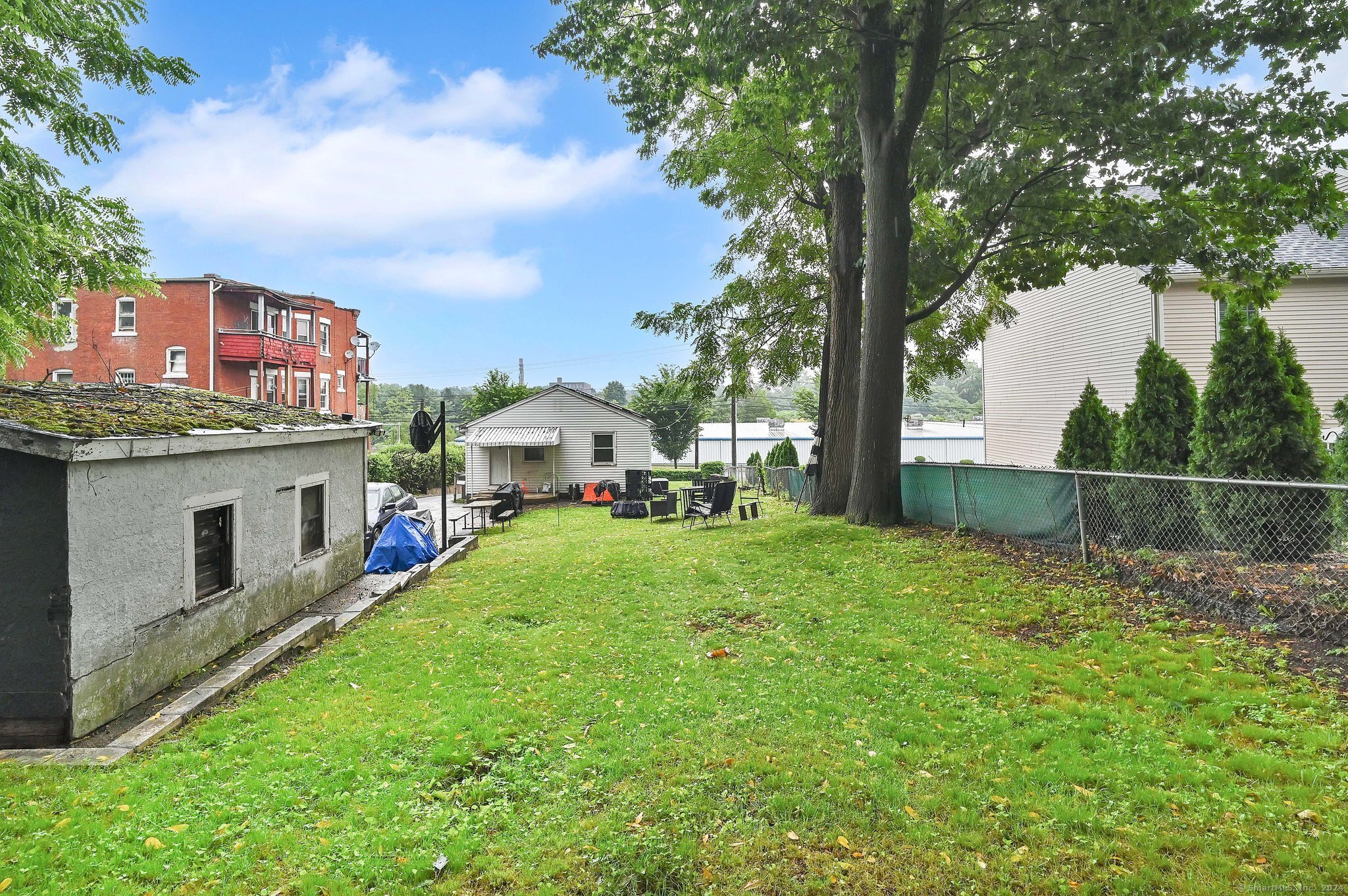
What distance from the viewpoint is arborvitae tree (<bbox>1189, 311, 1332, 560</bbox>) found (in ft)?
21.2

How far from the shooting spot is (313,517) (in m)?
9.27

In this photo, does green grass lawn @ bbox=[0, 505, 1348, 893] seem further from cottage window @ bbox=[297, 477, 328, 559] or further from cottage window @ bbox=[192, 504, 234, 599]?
cottage window @ bbox=[297, 477, 328, 559]

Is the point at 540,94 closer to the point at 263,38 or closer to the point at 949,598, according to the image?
the point at 263,38

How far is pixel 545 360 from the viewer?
107 m

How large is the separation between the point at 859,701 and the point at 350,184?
1436 inches

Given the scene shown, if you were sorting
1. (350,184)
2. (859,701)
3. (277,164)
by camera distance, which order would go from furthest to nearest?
(350,184) < (277,164) < (859,701)

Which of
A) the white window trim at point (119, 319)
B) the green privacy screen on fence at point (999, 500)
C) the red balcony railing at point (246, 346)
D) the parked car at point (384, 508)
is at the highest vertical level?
the white window trim at point (119, 319)

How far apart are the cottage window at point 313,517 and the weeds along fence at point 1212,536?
9503mm

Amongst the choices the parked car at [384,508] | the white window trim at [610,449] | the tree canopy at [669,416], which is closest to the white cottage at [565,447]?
the white window trim at [610,449]

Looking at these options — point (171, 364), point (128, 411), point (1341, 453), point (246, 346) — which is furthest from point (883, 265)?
point (171, 364)

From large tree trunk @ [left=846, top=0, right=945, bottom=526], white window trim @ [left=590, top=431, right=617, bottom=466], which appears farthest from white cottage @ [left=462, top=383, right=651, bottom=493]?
large tree trunk @ [left=846, top=0, right=945, bottom=526]

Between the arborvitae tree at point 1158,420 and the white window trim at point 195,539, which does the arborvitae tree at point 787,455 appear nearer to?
the arborvitae tree at point 1158,420

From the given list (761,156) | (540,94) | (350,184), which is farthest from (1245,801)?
(350,184)

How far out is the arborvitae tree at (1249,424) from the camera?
645 centimetres
